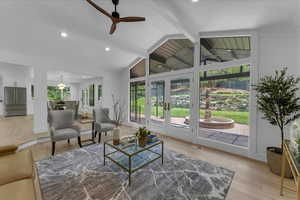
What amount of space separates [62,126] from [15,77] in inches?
252

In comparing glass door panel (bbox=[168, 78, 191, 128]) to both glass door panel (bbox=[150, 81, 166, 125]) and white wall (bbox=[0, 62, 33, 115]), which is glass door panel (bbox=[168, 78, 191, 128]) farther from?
white wall (bbox=[0, 62, 33, 115])

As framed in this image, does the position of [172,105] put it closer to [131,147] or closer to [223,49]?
[223,49]

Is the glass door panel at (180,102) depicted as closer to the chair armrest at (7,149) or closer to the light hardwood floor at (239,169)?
the light hardwood floor at (239,169)

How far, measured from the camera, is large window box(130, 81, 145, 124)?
17.7 feet

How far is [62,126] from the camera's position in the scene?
11.2 ft

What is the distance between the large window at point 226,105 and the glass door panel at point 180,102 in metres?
0.42

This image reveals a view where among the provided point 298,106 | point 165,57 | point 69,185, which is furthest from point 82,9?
point 298,106

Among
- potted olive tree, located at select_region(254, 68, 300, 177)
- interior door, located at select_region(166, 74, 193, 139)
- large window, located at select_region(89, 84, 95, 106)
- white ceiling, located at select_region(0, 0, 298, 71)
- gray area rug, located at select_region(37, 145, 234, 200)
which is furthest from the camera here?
large window, located at select_region(89, 84, 95, 106)

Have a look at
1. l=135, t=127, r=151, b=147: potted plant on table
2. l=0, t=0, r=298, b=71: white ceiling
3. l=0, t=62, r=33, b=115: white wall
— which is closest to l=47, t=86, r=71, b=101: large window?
l=0, t=62, r=33, b=115: white wall

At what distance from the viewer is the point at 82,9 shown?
2.72 meters

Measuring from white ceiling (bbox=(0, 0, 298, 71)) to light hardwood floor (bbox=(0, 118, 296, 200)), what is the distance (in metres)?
2.66

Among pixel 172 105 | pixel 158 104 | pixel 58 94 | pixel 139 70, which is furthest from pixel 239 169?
pixel 58 94

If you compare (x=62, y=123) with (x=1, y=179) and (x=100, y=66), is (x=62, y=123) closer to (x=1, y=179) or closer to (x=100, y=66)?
(x=1, y=179)

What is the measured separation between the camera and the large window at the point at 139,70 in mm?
5330
